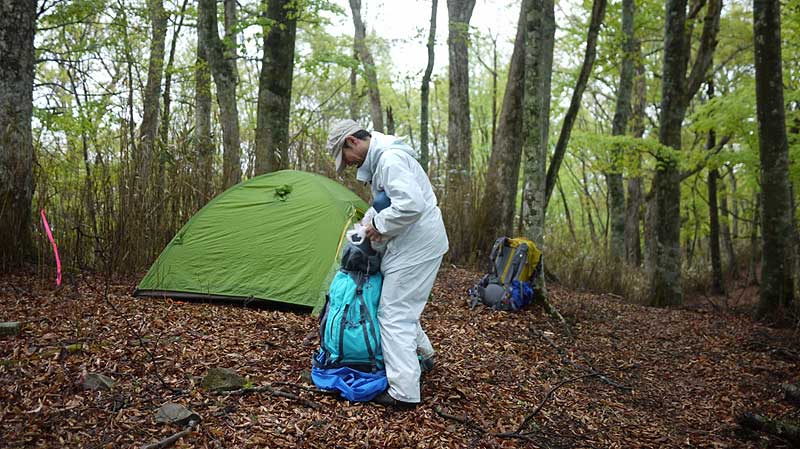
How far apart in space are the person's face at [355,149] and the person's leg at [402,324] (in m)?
0.74

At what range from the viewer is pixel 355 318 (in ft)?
11.2

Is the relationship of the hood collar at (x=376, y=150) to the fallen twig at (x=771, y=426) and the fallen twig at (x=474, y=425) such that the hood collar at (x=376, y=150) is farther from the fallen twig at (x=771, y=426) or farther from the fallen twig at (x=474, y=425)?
the fallen twig at (x=771, y=426)

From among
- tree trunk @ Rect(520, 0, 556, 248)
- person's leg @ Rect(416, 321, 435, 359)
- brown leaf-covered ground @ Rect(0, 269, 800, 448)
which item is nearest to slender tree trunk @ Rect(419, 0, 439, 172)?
tree trunk @ Rect(520, 0, 556, 248)

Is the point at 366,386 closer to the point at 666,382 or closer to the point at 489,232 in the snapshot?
the point at 666,382

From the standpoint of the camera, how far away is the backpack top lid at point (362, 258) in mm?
3445

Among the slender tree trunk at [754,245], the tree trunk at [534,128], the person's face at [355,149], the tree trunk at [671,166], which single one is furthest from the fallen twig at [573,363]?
the slender tree trunk at [754,245]

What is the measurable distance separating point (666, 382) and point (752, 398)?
0.66 meters

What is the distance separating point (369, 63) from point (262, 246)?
43.3 ft

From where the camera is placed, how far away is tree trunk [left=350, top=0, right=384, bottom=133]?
52.2ft

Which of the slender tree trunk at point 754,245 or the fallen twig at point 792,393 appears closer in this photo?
the fallen twig at point 792,393

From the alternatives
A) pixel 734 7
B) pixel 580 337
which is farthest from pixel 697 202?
pixel 580 337

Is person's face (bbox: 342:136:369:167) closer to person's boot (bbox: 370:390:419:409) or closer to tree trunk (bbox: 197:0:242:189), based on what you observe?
person's boot (bbox: 370:390:419:409)

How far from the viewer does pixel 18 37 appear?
5.56 m

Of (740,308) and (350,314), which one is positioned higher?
(350,314)
